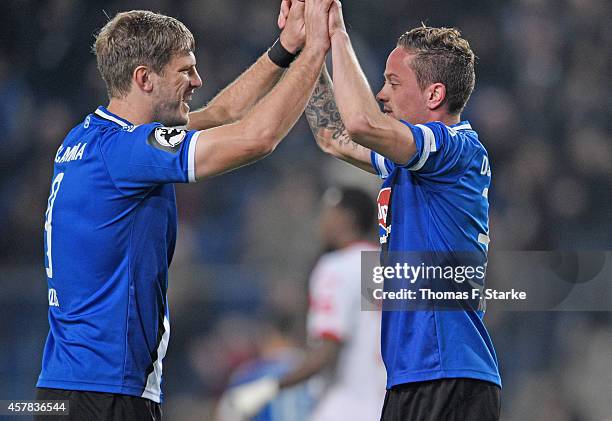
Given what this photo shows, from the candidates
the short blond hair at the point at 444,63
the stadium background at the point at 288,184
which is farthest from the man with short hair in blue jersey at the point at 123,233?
the stadium background at the point at 288,184

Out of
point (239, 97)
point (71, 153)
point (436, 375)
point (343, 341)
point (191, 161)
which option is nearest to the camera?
point (191, 161)

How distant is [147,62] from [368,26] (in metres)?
5.79

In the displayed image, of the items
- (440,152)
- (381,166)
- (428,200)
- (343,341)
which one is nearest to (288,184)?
(343,341)

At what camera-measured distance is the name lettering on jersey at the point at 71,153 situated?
12.5 ft

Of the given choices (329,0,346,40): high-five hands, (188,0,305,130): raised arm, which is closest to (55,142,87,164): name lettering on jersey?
(188,0,305,130): raised arm

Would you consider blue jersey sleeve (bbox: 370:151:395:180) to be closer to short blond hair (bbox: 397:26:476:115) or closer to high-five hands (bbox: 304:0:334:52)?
short blond hair (bbox: 397:26:476:115)

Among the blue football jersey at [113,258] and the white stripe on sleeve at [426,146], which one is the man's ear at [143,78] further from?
the white stripe on sleeve at [426,146]

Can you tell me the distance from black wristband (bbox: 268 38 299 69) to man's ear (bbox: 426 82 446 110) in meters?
0.84

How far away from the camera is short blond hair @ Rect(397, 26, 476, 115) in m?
4.12

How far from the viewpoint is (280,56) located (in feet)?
15.5

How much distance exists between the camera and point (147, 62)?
4.01 metres

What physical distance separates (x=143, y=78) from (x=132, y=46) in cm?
15

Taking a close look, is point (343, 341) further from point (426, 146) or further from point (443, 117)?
point (426, 146)

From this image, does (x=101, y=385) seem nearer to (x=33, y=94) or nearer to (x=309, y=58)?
(x=309, y=58)
